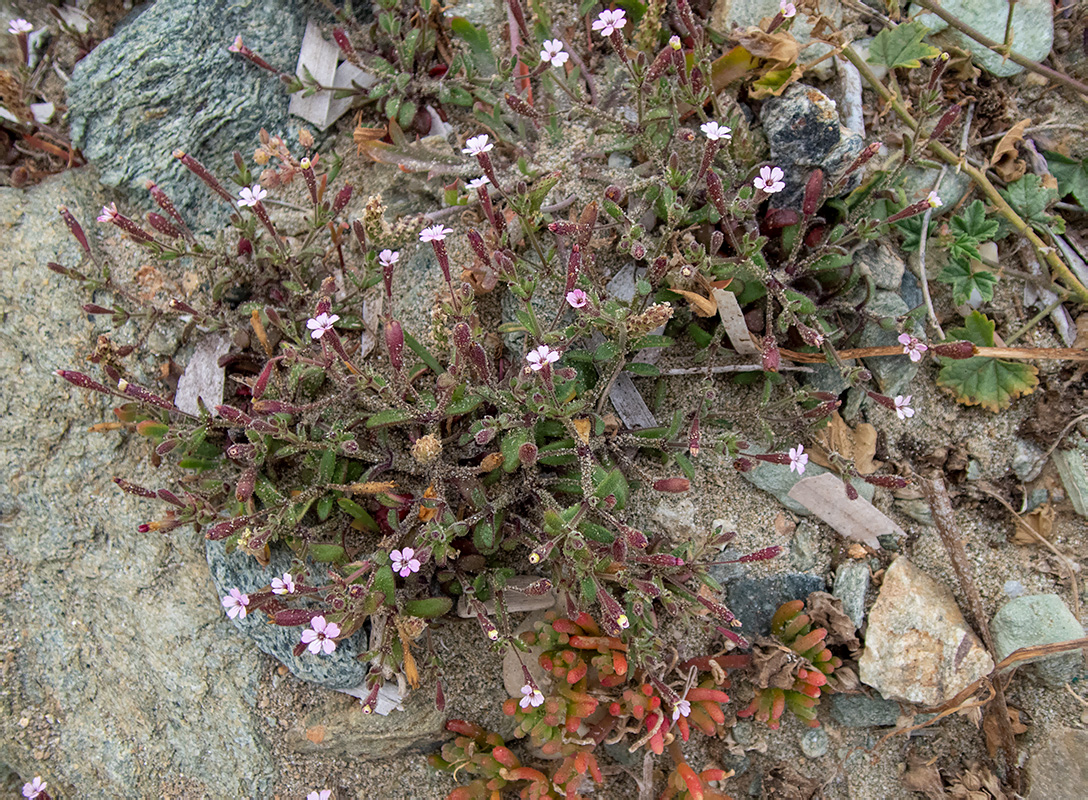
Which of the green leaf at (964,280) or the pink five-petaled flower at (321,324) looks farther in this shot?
the green leaf at (964,280)

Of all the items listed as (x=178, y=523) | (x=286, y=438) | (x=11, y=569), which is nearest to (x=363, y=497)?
(x=286, y=438)

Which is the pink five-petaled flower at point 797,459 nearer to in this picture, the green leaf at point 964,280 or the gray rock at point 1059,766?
the green leaf at point 964,280

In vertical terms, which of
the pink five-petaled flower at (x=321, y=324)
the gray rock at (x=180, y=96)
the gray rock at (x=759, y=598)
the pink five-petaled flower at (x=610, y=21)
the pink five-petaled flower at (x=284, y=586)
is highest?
the gray rock at (x=180, y=96)

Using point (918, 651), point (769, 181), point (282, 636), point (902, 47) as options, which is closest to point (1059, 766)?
point (918, 651)

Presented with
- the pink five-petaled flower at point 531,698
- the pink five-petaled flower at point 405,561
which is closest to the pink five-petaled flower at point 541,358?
the pink five-petaled flower at point 405,561

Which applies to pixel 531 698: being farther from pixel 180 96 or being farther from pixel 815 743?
pixel 180 96

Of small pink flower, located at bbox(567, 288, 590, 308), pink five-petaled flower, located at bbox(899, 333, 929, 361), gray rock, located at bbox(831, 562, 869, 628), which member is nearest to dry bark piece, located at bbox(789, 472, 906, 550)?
gray rock, located at bbox(831, 562, 869, 628)
